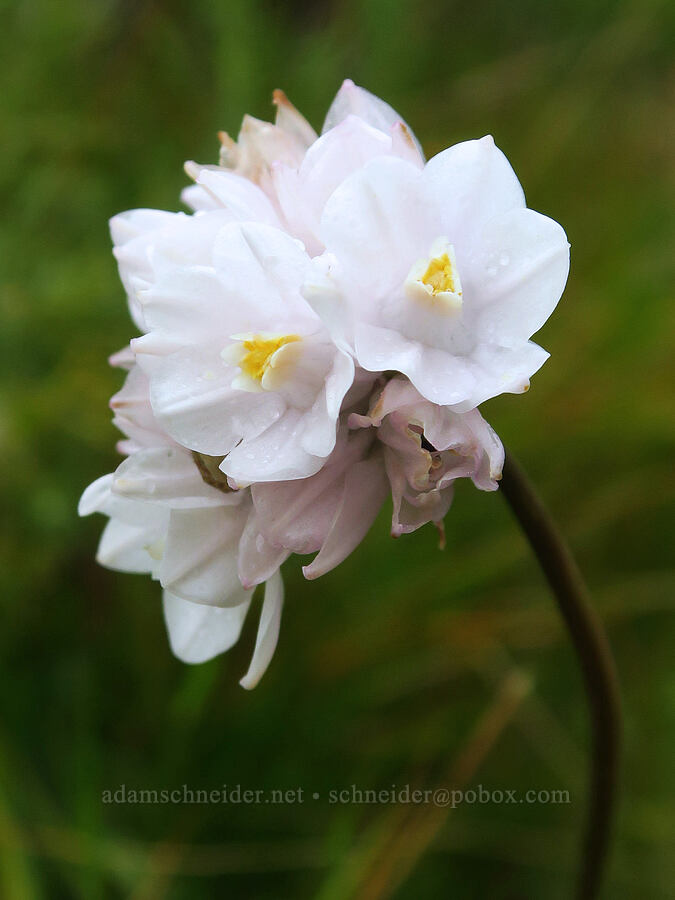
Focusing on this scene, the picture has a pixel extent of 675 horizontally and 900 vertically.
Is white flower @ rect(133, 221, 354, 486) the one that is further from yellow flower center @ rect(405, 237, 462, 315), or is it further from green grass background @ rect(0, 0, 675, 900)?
green grass background @ rect(0, 0, 675, 900)

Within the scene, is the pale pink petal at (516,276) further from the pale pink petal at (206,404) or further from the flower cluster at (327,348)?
the pale pink petal at (206,404)

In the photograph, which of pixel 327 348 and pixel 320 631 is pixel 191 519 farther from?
pixel 320 631

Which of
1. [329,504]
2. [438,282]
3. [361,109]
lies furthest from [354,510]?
[361,109]

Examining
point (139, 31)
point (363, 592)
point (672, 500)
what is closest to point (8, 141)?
point (139, 31)

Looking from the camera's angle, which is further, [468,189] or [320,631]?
[320,631]

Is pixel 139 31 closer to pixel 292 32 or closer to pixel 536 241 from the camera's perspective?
pixel 292 32

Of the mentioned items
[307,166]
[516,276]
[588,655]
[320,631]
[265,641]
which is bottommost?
[320,631]

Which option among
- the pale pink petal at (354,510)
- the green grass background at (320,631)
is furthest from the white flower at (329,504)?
the green grass background at (320,631)
